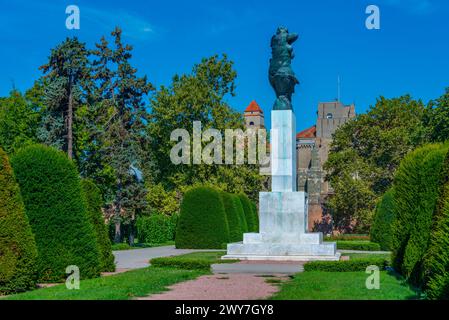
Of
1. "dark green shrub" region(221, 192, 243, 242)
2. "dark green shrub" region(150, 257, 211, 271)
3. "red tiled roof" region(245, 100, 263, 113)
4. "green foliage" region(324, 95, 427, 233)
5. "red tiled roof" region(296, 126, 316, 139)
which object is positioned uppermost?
"red tiled roof" region(245, 100, 263, 113)

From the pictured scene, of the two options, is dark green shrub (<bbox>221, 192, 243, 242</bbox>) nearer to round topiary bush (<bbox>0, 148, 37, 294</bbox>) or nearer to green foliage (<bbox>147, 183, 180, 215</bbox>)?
green foliage (<bbox>147, 183, 180, 215</bbox>)

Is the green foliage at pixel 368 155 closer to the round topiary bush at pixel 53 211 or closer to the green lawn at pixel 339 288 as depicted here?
the green lawn at pixel 339 288

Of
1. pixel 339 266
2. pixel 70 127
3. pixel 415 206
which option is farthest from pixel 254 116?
pixel 415 206

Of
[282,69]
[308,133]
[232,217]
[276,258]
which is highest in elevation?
[308,133]

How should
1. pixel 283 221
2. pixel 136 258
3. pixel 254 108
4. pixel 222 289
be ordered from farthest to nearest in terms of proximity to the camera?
pixel 254 108 < pixel 136 258 < pixel 283 221 < pixel 222 289

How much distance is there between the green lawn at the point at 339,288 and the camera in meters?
10.3

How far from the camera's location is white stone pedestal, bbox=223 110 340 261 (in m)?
20.8

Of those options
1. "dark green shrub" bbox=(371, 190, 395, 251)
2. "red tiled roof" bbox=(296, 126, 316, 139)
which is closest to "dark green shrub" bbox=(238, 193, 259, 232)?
"dark green shrub" bbox=(371, 190, 395, 251)

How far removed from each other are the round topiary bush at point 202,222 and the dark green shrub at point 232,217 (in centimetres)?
270

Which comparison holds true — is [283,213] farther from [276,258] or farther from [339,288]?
[339,288]

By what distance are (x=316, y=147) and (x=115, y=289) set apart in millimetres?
73063

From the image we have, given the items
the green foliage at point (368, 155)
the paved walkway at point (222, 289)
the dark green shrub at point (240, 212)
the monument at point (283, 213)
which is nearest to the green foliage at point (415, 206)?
the paved walkway at point (222, 289)

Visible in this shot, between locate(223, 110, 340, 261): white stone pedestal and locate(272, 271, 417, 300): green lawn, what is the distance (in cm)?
603

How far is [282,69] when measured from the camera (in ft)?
75.7
